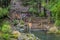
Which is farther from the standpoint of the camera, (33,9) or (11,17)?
(33,9)

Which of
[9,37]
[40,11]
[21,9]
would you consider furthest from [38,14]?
[9,37]

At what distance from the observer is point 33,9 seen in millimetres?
36094

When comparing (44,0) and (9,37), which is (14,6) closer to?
(44,0)

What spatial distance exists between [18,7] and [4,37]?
20.5 metres

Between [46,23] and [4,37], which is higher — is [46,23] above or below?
below

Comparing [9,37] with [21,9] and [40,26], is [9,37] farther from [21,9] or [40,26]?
[21,9]

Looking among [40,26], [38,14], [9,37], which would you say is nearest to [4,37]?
[9,37]

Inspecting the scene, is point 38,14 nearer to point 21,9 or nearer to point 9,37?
point 21,9

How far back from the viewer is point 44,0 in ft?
118

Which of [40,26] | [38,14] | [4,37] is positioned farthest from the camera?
[38,14]

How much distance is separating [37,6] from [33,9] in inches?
41.4

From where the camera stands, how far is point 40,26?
1289 inches

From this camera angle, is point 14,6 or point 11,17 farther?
point 14,6

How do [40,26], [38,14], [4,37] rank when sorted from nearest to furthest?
[4,37] → [40,26] → [38,14]
